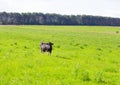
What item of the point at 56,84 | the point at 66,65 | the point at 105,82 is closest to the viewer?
the point at 56,84

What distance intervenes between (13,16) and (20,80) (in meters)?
186

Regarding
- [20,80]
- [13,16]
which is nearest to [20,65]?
[20,80]

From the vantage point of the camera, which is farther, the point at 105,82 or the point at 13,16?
the point at 13,16

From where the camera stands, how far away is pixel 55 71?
17547 mm

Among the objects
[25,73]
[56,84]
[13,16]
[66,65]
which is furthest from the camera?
[13,16]

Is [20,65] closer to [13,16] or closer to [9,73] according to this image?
[9,73]

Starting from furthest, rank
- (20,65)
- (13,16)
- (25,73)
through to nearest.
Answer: (13,16) < (20,65) < (25,73)

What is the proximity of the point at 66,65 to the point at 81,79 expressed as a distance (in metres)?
4.30

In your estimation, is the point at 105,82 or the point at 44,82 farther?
the point at 105,82

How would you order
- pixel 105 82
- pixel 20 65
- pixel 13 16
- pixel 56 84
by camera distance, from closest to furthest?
pixel 56 84 → pixel 105 82 → pixel 20 65 → pixel 13 16

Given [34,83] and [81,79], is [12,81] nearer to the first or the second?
[34,83]

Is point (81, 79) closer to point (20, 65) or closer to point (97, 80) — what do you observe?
point (97, 80)

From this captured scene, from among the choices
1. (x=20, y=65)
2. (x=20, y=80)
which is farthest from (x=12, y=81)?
(x=20, y=65)

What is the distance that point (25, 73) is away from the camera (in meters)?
16.5
